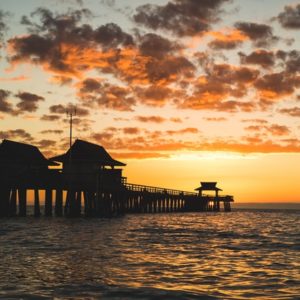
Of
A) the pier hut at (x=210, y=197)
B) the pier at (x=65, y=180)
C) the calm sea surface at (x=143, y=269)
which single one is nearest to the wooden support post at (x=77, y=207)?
the pier at (x=65, y=180)

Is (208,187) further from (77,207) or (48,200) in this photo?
(48,200)

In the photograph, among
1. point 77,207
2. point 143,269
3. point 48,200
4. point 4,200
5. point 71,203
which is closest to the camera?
point 143,269

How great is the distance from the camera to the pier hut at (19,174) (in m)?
47.1

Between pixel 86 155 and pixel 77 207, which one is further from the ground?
pixel 86 155

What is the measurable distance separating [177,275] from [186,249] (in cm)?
780

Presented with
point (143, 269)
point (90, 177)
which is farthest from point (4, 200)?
point (143, 269)

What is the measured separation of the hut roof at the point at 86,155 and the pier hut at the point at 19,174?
2371 mm

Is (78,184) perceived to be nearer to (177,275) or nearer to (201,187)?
(177,275)

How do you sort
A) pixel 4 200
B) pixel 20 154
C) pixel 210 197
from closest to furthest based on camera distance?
pixel 4 200 < pixel 20 154 < pixel 210 197

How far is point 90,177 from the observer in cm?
5156

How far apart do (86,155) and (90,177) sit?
2794 millimetres

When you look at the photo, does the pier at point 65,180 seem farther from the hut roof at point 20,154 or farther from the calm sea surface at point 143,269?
the calm sea surface at point 143,269

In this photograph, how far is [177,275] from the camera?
16188 mm

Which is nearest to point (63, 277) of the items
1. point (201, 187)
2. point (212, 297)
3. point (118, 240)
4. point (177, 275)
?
point (177, 275)
